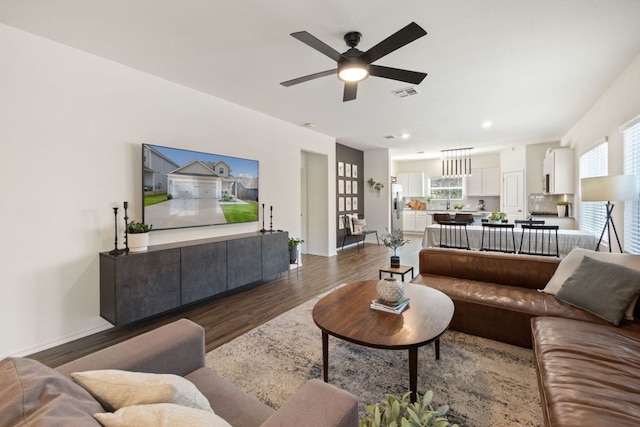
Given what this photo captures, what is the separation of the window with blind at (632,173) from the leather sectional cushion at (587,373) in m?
1.83

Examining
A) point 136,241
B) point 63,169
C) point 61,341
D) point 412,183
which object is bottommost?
point 61,341

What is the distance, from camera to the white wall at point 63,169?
7.88 ft

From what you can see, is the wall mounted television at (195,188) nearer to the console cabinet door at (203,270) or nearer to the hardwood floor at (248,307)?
the console cabinet door at (203,270)

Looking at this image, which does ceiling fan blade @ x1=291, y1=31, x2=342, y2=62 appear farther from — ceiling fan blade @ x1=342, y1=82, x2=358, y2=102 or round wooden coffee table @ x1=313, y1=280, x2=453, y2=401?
round wooden coffee table @ x1=313, y1=280, x2=453, y2=401

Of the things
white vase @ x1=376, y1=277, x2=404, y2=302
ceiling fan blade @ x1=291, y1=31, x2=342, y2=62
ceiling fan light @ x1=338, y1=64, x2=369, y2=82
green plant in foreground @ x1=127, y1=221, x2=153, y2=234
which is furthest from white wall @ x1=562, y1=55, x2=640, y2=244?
green plant in foreground @ x1=127, y1=221, x2=153, y2=234

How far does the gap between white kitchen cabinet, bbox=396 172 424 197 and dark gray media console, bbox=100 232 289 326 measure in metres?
7.40

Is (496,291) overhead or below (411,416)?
below

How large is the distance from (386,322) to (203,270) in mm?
2365

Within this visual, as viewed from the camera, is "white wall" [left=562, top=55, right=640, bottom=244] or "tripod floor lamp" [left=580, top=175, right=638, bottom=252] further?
"white wall" [left=562, top=55, right=640, bottom=244]

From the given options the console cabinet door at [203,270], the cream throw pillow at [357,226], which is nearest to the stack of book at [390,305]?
the console cabinet door at [203,270]

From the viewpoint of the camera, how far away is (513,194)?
7.84 meters

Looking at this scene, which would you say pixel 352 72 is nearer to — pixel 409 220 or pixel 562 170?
pixel 562 170

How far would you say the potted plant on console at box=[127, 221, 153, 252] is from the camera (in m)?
2.94

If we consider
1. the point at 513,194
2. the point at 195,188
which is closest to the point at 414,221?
the point at 513,194
